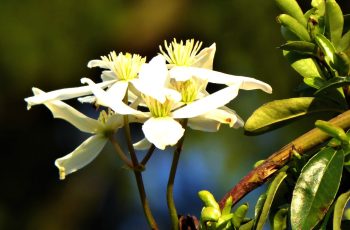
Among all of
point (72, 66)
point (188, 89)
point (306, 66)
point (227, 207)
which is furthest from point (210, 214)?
point (72, 66)

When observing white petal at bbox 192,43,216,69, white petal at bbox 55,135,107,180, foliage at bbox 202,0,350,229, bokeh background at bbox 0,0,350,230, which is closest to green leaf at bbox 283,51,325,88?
foliage at bbox 202,0,350,229

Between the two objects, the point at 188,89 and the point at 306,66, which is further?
the point at 306,66

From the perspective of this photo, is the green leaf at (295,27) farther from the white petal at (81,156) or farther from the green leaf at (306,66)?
the white petal at (81,156)

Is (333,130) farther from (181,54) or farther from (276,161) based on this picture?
(181,54)

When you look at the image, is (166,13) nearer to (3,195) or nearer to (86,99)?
(3,195)

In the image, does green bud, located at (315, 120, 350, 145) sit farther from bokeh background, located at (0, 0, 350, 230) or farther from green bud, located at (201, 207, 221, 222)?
bokeh background, located at (0, 0, 350, 230)

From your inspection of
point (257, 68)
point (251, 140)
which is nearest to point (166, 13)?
point (257, 68)

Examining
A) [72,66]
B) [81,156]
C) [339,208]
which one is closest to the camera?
[339,208]
